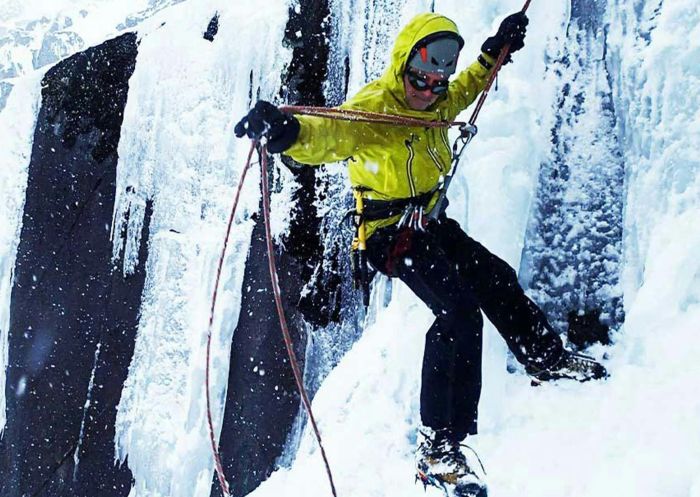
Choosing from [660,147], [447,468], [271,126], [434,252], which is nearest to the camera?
[271,126]

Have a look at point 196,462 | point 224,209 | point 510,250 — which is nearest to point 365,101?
point 510,250

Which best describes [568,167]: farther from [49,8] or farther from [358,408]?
[49,8]

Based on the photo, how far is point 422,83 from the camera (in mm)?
1941

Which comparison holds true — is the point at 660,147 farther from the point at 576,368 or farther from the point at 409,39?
Answer: the point at 409,39

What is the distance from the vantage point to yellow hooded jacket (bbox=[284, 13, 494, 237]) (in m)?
1.80

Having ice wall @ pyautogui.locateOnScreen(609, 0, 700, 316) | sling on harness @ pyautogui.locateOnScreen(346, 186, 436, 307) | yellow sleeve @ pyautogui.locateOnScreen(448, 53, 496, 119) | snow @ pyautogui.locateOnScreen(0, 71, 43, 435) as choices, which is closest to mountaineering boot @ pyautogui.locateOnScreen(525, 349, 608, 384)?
ice wall @ pyautogui.locateOnScreen(609, 0, 700, 316)

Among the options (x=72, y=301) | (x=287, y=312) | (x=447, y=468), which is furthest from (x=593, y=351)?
(x=72, y=301)

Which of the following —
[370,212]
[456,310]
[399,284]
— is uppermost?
[399,284]

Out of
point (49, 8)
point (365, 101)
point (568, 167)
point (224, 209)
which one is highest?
point (49, 8)

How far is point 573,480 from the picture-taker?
188 centimetres

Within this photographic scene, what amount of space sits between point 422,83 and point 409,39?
A: 5.0 inches

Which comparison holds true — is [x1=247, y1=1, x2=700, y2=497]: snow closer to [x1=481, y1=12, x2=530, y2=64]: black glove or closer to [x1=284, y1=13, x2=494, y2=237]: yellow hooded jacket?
[x1=481, y1=12, x2=530, y2=64]: black glove

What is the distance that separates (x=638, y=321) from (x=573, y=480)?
608 mm

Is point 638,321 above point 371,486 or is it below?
above
